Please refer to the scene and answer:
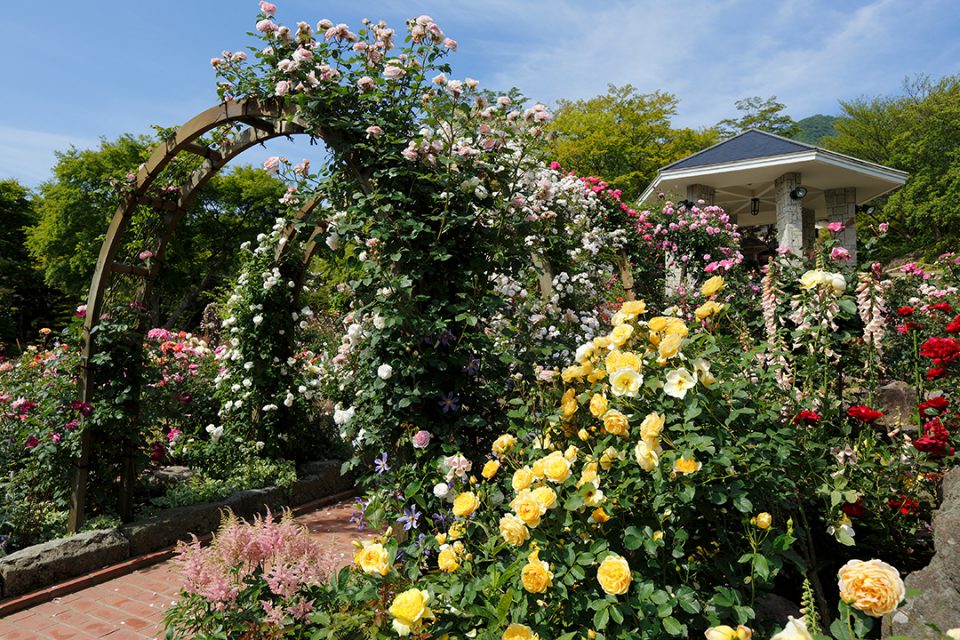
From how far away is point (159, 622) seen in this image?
10.3 feet

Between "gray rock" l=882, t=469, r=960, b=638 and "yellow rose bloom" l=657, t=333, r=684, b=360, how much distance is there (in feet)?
2.87

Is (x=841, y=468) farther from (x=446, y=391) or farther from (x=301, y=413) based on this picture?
(x=301, y=413)

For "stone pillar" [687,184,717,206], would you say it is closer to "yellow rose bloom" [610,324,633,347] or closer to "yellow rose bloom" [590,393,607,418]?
"yellow rose bloom" [610,324,633,347]

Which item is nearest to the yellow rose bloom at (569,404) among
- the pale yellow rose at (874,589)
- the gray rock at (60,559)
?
the pale yellow rose at (874,589)

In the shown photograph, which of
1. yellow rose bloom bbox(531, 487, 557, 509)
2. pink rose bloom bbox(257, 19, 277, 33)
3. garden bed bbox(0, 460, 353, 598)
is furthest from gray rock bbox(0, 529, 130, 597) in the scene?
yellow rose bloom bbox(531, 487, 557, 509)

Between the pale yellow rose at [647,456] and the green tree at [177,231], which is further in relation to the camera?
the green tree at [177,231]

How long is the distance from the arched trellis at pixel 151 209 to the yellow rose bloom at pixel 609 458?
257 cm

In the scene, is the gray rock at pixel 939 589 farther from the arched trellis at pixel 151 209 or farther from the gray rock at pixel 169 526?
the gray rock at pixel 169 526

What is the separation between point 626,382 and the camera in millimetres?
1805

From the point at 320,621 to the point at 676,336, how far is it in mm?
1369

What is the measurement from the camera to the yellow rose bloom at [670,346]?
5.96 ft

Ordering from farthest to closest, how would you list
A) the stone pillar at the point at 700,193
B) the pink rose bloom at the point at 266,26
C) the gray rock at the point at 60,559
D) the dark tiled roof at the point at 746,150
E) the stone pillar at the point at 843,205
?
the stone pillar at the point at 843,205, the stone pillar at the point at 700,193, the dark tiled roof at the point at 746,150, the gray rock at the point at 60,559, the pink rose bloom at the point at 266,26

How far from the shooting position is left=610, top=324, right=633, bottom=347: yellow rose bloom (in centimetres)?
195

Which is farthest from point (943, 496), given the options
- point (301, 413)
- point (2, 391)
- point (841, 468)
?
point (2, 391)
